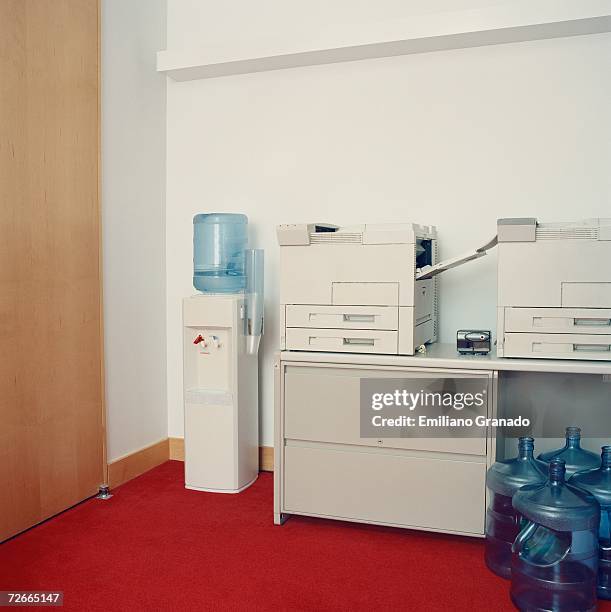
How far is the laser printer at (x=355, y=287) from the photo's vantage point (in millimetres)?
2689

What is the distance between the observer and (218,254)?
337 centimetres

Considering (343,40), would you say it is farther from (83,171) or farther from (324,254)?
(83,171)

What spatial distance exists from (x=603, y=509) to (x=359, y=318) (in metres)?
1.12

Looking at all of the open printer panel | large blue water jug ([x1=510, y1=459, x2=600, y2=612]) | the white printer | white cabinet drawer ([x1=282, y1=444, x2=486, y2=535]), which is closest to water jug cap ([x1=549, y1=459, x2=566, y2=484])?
large blue water jug ([x1=510, y1=459, x2=600, y2=612])

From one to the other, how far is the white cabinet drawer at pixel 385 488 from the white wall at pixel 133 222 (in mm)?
1035

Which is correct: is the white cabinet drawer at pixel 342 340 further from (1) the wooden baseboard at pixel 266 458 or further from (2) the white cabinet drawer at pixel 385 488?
(1) the wooden baseboard at pixel 266 458

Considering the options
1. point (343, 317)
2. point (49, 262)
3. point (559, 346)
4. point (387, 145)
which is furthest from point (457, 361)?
point (49, 262)

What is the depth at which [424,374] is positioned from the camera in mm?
2650

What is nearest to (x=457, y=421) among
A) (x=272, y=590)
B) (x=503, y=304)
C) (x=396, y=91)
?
(x=503, y=304)

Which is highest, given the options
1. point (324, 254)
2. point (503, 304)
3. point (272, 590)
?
point (324, 254)

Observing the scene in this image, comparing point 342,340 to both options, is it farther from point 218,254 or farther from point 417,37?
point 417,37

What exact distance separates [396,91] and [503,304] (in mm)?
1265

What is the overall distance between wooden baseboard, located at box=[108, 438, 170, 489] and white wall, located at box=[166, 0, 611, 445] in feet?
0.41

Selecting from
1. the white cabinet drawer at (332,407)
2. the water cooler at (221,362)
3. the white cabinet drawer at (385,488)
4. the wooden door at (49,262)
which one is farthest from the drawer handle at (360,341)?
the wooden door at (49,262)
